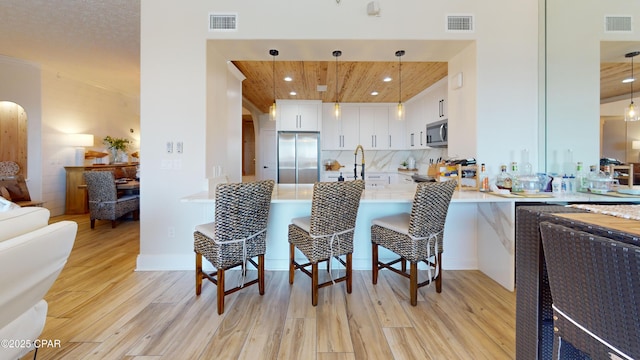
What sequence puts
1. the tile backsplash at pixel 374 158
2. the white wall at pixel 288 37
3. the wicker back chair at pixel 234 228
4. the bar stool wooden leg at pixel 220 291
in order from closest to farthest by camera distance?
the wicker back chair at pixel 234 228 → the bar stool wooden leg at pixel 220 291 → the white wall at pixel 288 37 → the tile backsplash at pixel 374 158

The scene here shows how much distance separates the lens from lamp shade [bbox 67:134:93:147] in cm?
542

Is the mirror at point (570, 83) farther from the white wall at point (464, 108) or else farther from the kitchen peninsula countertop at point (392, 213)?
the kitchen peninsula countertop at point (392, 213)

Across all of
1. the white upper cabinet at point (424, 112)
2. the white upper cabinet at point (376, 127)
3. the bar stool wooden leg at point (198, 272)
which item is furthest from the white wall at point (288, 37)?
the white upper cabinet at point (376, 127)

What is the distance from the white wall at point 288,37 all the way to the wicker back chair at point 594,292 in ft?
6.97

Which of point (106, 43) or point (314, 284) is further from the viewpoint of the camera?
point (106, 43)

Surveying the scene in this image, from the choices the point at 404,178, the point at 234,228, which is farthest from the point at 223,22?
the point at 404,178

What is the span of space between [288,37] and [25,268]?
99.8 inches

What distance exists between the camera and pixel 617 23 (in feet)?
7.98

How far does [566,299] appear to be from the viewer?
876 mm

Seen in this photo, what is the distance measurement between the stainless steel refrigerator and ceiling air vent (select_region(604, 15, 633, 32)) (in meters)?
4.44

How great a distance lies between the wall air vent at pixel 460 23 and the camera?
2.68 m

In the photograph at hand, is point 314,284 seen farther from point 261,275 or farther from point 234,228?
point 234,228

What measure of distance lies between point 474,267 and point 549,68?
2165 millimetres

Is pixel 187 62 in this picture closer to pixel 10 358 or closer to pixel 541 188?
pixel 10 358
